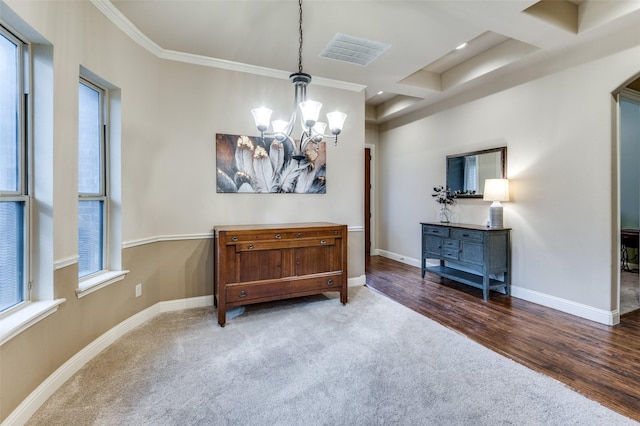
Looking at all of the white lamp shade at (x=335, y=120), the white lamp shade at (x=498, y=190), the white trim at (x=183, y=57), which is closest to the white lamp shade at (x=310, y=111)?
the white lamp shade at (x=335, y=120)

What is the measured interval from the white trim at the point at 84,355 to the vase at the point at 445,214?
3.56 metres

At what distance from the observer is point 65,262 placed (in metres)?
2.00

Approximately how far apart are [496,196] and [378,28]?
7.83ft

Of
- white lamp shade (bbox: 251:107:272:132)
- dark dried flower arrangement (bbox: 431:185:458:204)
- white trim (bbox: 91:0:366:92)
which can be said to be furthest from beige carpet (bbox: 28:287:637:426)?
white trim (bbox: 91:0:366:92)

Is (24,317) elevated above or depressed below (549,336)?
above

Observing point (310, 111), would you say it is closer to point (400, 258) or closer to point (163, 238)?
point (163, 238)

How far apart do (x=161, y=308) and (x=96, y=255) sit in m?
0.97

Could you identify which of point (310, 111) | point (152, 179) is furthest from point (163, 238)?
point (310, 111)

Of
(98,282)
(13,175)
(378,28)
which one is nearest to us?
(13,175)

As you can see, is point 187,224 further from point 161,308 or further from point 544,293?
point 544,293

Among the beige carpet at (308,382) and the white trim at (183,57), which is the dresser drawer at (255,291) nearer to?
the beige carpet at (308,382)

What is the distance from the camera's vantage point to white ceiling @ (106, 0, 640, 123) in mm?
2490

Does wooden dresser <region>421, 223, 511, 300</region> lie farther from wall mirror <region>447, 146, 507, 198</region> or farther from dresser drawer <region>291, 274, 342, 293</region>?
dresser drawer <region>291, 274, 342, 293</region>

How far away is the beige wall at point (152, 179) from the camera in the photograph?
1901 mm
